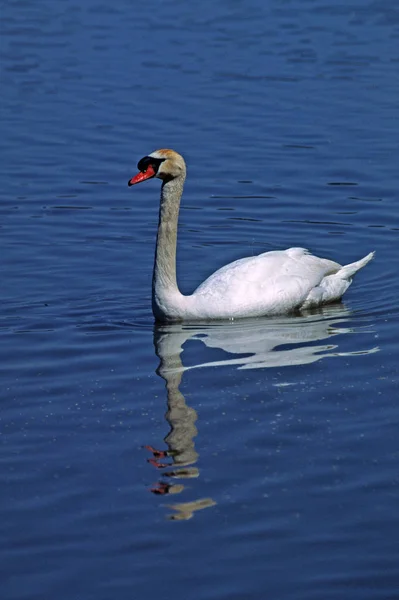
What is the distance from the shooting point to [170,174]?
10602 millimetres

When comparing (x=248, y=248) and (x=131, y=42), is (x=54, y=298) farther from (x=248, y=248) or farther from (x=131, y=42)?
(x=131, y=42)

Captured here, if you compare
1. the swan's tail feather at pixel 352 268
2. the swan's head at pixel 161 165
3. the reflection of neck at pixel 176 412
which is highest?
the swan's head at pixel 161 165

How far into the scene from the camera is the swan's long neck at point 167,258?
10.5m

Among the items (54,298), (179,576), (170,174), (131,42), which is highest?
(131,42)

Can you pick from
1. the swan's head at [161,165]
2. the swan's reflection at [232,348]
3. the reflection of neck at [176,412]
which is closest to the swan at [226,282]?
the swan's head at [161,165]

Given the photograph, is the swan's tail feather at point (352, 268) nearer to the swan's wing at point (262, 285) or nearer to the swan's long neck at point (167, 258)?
the swan's wing at point (262, 285)

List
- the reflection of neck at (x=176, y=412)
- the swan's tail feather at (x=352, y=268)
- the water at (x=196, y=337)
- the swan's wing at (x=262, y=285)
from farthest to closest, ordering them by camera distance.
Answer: the swan's tail feather at (x=352, y=268), the swan's wing at (x=262, y=285), the reflection of neck at (x=176, y=412), the water at (x=196, y=337)

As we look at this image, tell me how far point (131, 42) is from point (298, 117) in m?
4.74

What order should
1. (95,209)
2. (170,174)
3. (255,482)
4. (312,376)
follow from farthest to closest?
(95,209) < (170,174) < (312,376) < (255,482)

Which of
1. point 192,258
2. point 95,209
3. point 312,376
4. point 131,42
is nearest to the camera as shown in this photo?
point 312,376

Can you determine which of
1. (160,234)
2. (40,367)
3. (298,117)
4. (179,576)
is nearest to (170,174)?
(160,234)

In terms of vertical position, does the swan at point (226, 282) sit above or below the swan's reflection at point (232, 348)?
above

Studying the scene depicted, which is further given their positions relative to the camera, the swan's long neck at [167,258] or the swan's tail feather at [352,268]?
the swan's tail feather at [352,268]

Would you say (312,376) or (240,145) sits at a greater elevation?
(240,145)
